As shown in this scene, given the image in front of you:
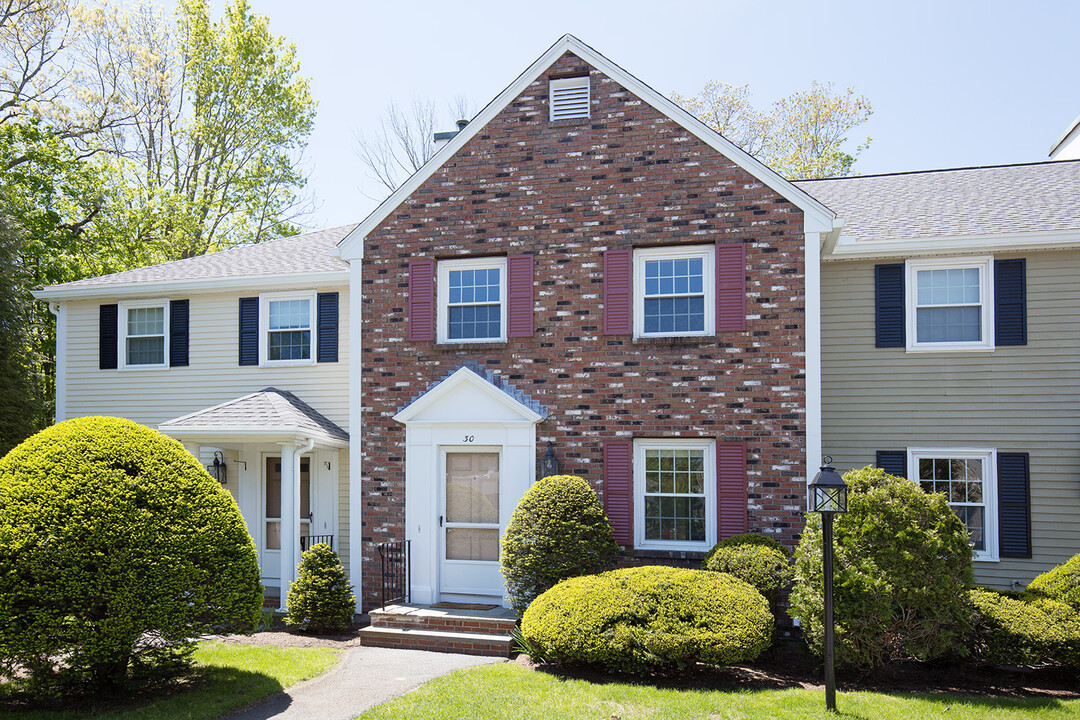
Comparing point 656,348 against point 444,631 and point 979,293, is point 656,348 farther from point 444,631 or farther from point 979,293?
point 979,293

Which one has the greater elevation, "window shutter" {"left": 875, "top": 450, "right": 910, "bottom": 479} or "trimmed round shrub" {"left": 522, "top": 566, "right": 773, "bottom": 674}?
"window shutter" {"left": 875, "top": 450, "right": 910, "bottom": 479}

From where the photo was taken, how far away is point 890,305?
11.8 m

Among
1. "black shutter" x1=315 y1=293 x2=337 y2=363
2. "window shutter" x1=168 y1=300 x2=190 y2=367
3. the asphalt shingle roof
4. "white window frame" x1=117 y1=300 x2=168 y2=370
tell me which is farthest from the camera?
"white window frame" x1=117 y1=300 x2=168 y2=370

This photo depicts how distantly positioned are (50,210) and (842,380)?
2152cm

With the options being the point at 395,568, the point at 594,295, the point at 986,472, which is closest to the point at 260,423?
the point at 395,568

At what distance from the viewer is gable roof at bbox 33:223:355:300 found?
45.0 feet

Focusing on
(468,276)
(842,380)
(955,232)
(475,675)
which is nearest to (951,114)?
(955,232)

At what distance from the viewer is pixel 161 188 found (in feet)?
85.6

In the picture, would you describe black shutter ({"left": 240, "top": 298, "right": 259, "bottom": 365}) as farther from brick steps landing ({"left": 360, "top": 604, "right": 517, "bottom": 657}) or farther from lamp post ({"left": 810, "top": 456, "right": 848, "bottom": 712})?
lamp post ({"left": 810, "top": 456, "right": 848, "bottom": 712})

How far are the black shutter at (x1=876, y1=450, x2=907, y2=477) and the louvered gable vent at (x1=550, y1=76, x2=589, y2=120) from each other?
6.78m

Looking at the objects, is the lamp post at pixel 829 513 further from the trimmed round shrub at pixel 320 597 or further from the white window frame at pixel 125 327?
the white window frame at pixel 125 327

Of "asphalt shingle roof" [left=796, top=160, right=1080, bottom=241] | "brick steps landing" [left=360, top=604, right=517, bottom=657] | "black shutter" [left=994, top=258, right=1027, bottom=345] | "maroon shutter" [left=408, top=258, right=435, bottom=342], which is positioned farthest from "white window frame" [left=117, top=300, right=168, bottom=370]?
"black shutter" [left=994, top=258, right=1027, bottom=345]

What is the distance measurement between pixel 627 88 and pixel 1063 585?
8.43m

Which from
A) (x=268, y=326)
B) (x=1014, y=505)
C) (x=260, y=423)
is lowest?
(x=1014, y=505)
